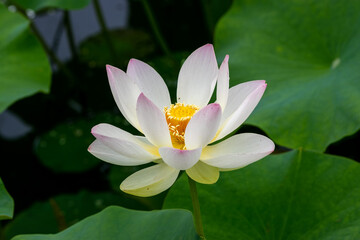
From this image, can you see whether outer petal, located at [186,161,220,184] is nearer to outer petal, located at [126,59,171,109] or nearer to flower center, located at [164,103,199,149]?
flower center, located at [164,103,199,149]

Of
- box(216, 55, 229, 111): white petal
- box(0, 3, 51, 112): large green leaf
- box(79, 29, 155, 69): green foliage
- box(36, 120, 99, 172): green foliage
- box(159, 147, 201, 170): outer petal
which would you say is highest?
box(216, 55, 229, 111): white petal

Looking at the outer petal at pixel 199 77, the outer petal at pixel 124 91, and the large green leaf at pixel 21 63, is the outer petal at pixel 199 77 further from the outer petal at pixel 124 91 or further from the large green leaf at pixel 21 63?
the large green leaf at pixel 21 63

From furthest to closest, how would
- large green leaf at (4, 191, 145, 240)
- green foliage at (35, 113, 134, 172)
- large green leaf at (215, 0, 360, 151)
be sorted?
green foliage at (35, 113, 134, 172)
large green leaf at (4, 191, 145, 240)
large green leaf at (215, 0, 360, 151)

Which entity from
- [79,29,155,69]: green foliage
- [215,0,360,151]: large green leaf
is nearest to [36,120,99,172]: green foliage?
[79,29,155,69]: green foliage

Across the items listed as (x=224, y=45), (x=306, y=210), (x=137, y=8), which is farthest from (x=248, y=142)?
(x=137, y=8)

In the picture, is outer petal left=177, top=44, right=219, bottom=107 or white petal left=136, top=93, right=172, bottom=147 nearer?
white petal left=136, top=93, right=172, bottom=147

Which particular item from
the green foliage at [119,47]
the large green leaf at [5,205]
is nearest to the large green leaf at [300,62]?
the large green leaf at [5,205]
